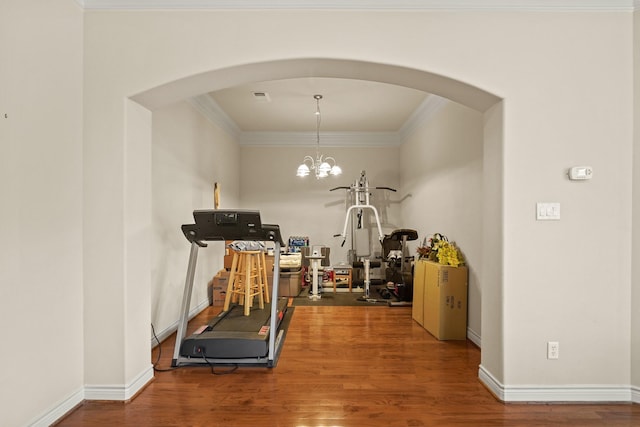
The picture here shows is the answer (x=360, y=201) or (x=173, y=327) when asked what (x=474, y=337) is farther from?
(x=360, y=201)

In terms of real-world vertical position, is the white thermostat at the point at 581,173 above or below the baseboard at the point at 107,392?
above

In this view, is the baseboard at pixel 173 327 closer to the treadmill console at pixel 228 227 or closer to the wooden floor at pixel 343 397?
the wooden floor at pixel 343 397

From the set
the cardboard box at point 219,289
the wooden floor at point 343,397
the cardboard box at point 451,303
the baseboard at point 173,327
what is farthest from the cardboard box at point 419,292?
the baseboard at point 173,327

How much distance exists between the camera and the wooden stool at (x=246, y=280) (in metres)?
4.26

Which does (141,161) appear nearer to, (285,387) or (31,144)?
(31,144)

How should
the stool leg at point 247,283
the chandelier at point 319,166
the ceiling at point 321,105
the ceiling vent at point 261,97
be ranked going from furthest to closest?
the chandelier at point 319,166
the ceiling vent at point 261,97
the ceiling at point 321,105
the stool leg at point 247,283

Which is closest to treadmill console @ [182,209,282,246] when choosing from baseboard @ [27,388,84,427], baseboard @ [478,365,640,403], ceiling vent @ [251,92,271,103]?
baseboard @ [27,388,84,427]

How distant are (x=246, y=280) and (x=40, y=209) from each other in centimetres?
230

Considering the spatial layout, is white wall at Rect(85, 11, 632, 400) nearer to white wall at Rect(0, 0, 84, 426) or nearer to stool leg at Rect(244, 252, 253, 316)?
white wall at Rect(0, 0, 84, 426)

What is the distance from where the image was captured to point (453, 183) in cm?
446

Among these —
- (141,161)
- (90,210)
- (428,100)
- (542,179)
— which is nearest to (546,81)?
(542,179)

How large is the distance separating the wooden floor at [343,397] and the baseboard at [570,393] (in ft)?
0.19

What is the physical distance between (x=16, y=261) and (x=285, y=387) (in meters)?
1.93

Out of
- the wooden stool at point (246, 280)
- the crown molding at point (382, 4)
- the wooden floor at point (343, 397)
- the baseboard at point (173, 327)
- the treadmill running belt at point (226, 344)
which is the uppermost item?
the crown molding at point (382, 4)
